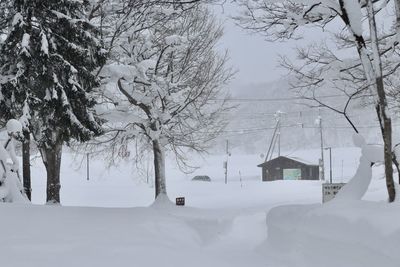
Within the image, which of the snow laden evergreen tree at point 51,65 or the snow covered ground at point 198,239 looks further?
the snow laden evergreen tree at point 51,65

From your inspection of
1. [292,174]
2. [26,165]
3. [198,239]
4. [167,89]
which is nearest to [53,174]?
[26,165]

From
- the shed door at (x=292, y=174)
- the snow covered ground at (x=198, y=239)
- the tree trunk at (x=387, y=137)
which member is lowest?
the shed door at (x=292, y=174)

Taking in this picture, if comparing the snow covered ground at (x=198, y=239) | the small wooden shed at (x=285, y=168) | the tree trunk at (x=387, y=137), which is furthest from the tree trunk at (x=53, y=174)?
the small wooden shed at (x=285, y=168)

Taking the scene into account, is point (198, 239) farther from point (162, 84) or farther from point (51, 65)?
point (162, 84)

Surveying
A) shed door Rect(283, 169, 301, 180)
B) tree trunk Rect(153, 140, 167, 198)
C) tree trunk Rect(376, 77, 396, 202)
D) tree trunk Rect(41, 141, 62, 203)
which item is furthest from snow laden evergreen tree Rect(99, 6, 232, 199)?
shed door Rect(283, 169, 301, 180)

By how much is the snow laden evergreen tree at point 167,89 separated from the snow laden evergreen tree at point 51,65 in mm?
2349

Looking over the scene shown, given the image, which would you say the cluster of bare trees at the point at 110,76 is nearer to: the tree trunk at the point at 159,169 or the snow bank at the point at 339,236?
the tree trunk at the point at 159,169

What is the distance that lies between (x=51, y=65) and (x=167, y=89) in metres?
5.28

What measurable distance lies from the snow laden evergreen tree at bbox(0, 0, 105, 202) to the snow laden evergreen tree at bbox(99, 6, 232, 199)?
235cm

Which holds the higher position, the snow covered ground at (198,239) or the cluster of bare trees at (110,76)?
the cluster of bare trees at (110,76)

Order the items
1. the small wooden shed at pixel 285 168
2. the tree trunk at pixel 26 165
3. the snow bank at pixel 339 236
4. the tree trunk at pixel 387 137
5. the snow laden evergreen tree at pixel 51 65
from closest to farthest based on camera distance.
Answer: the snow bank at pixel 339 236
the tree trunk at pixel 387 137
the snow laden evergreen tree at pixel 51 65
the tree trunk at pixel 26 165
the small wooden shed at pixel 285 168

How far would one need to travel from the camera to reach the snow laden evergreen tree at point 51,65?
12070 millimetres

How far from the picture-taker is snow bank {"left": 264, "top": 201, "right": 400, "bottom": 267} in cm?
616

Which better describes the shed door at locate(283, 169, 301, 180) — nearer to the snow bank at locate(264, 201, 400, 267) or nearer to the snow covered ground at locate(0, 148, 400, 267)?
the snow covered ground at locate(0, 148, 400, 267)
